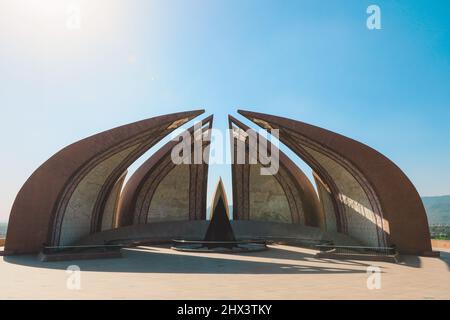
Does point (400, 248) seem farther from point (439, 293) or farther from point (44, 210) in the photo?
point (44, 210)

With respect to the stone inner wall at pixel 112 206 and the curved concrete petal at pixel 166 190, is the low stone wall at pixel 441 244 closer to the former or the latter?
the curved concrete petal at pixel 166 190

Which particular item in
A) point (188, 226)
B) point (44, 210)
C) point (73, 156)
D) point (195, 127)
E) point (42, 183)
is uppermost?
point (195, 127)

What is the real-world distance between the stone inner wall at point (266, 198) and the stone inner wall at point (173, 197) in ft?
14.0

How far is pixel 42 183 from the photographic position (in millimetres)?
11445

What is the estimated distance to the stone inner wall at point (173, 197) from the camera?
64.0ft

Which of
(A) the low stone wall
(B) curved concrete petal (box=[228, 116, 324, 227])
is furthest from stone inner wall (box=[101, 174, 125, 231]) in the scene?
(A) the low stone wall

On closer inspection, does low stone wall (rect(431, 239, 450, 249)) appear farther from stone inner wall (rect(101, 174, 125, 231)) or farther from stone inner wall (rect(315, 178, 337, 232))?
stone inner wall (rect(101, 174, 125, 231))

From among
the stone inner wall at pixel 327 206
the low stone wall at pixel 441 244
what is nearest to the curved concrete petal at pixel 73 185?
the stone inner wall at pixel 327 206

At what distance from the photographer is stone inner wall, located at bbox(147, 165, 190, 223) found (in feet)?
64.0

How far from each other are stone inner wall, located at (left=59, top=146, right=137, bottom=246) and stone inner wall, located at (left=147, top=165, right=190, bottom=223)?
5112 millimetres
